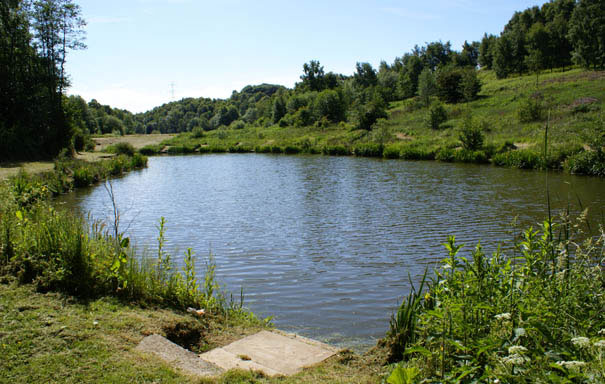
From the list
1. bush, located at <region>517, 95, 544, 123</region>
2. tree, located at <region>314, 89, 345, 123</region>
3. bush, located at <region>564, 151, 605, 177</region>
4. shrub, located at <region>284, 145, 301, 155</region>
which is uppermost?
tree, located at <region>314, 89, 345, 123</region>

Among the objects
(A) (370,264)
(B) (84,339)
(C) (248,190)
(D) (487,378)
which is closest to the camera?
(D) (487,378)

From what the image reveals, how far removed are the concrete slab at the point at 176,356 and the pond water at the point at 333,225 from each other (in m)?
2.31

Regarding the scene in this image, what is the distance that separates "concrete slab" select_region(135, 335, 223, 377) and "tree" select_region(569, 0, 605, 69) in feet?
208

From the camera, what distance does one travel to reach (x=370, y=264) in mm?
9094

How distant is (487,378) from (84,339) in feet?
11.0

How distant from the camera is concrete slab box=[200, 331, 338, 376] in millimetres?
4004

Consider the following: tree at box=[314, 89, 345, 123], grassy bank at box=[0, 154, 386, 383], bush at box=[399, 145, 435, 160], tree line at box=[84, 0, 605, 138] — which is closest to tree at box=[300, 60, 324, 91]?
tree line at box=[84, 0, 605, 138]

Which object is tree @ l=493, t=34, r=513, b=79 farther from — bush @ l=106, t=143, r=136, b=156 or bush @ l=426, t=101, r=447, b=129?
bush @ l=106, t=143, r=136, b=156

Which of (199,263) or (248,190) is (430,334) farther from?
(248,190)

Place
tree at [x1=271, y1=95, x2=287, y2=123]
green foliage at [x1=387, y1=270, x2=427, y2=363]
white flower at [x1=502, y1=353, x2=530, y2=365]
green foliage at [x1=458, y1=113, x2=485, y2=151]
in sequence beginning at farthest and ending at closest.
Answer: tree at [x1=271, y1=95, x2=287, y2=123]
green foliage at [x1=458, y1=113, x2=485, y2=151]
green foliage at [x1=387, y1=270, x2=427, y2=363]
white flower at [x1=502, y1=353, x2=530, y2=365]

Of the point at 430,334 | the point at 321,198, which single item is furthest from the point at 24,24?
the point at 430,334

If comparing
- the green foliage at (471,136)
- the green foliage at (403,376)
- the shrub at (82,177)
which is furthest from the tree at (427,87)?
the green foliage at (403,376)

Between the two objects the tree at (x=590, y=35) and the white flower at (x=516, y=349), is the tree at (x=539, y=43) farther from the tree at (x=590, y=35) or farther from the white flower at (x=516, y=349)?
the white flower at (x=516, y=349)

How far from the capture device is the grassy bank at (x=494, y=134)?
2470 centimetres
